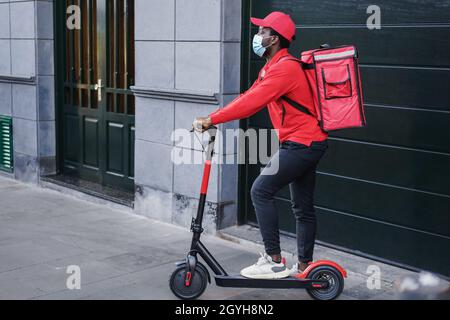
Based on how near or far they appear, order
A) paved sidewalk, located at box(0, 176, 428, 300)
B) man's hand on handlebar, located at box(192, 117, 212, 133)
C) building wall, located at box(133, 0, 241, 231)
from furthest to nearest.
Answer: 1. building wall, located at box(133, 0, 241, 231)
2. paved sidewalk, located at box(0, 176, 428, 300)
3. man's hand on handlebar, located at box(192, 117, 212, 133)

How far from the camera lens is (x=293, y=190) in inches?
212

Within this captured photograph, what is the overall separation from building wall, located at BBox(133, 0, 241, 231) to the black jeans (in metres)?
1.96

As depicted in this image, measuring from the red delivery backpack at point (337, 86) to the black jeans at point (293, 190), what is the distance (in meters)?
0.27

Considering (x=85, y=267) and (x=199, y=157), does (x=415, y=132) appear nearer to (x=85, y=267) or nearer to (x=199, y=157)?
(x=199, y=157)

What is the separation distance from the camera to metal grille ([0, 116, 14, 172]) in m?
10.4

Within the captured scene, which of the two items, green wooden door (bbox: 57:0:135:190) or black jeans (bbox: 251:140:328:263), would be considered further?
green wooden door (bbox: 57:0:135:190)

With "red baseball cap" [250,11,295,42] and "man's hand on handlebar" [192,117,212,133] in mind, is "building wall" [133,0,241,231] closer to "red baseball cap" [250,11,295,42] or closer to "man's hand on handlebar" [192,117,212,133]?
"red baseball cap" [250,11,295,42]

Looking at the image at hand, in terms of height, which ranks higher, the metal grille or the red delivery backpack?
the red delivery backpack

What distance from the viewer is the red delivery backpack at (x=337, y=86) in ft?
16.1

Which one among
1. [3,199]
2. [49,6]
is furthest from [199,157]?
[49,6]

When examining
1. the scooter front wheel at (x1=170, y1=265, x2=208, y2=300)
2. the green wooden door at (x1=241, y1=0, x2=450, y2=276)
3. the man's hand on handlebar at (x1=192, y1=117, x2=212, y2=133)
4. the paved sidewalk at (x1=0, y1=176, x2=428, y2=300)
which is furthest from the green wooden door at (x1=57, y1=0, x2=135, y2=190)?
the man's hand on handlebar at (x1=192, y1=117, x2=212, y2=133)

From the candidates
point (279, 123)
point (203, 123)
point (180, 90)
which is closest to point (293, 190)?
point (279, 123)

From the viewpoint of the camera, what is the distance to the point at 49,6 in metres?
9.70

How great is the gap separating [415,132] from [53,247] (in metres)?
3.61
